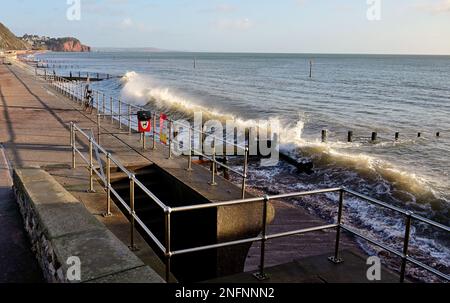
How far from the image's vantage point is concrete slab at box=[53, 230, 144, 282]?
3764 millimetres

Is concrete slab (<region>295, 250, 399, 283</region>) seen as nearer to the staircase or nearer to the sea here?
the staircase

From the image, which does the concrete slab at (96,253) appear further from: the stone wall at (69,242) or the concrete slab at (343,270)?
the concrete slab at (343,270)

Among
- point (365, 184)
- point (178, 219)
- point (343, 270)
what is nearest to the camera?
point (343, 270)

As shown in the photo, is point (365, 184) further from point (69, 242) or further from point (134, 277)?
point (134, 277)

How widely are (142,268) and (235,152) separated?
14838mm

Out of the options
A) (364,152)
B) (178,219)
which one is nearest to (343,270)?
(178,219)

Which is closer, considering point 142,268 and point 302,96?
point 142,268

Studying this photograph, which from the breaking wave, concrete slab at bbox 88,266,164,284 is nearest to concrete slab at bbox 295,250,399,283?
concrete slab at bbox 88,266,164,284

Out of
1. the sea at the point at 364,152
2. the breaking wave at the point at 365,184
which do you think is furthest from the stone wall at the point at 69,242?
the breaking wave at the point at 365,184

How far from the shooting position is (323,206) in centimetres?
1310

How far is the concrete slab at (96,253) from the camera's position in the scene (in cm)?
376

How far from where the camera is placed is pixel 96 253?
13.4 feet
